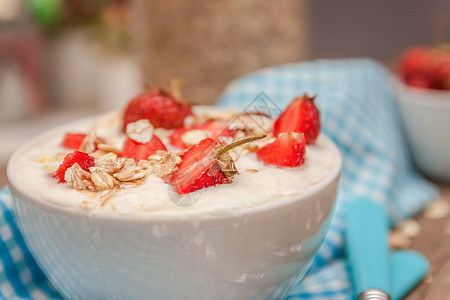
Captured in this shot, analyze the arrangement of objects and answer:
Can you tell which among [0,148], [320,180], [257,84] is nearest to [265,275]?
[320,180]

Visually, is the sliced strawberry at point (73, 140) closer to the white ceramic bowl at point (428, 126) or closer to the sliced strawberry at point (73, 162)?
the sliced strawberry at point (73, 162)

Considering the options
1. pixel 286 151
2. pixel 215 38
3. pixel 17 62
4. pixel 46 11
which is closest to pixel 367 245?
pixel 286 151

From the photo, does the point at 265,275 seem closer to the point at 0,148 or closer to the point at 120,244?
the point at 120,244

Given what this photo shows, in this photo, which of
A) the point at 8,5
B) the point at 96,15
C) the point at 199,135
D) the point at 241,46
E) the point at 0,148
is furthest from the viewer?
the point at 96,15

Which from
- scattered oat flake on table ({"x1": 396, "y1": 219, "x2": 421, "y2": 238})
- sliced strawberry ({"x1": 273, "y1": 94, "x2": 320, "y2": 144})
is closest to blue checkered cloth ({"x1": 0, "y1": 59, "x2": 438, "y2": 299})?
scattered oat flake on table ({"x1": 396, "y1": 219, "x2": 421, "y2": 238})

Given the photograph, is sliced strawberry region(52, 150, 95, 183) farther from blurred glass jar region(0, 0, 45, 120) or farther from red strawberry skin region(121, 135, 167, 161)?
blurred glass jar region(0, 0, 45, 120)
